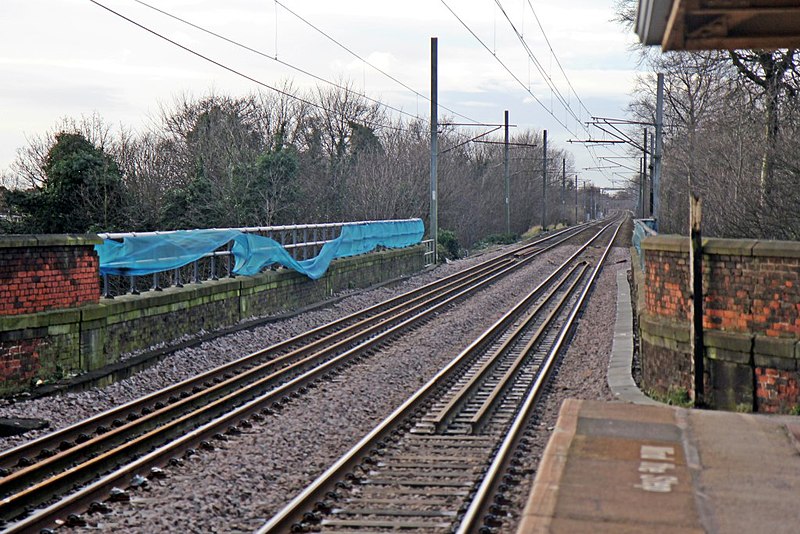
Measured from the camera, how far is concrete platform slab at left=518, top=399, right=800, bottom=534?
6.16 m

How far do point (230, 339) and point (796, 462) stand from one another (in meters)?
10.2

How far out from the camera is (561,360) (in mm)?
15328

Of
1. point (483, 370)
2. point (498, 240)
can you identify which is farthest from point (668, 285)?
point (498, 240)

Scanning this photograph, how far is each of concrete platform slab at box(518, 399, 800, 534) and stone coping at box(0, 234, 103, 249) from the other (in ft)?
22.5

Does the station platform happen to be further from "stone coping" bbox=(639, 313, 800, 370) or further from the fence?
the fence

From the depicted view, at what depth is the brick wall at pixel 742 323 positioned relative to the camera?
33.4 feet

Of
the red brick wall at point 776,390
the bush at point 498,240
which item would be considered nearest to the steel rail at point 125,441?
the red brick wall at point 776,390

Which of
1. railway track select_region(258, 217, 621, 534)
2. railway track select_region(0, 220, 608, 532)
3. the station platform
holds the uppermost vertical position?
the station platform

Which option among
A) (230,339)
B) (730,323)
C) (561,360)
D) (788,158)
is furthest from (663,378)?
(788,158)

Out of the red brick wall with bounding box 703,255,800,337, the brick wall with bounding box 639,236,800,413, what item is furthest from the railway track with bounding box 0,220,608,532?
the red brick wall with bounding box 703,255,800,337

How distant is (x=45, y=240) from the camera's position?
11.9m

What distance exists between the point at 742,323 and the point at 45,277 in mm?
8500

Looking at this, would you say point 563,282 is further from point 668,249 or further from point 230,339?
point 668,249

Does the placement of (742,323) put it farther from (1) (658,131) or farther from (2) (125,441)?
(1) (658,131)
